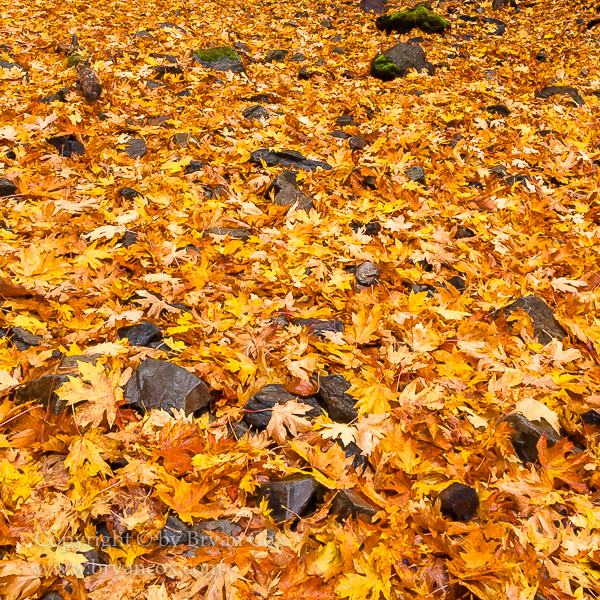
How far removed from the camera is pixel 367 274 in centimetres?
329

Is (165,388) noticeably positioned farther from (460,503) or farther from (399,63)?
(399,63)

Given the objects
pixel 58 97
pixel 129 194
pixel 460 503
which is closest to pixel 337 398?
pixel 460 503

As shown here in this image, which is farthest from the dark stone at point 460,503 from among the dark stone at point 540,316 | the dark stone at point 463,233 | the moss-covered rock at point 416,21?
the moss-covered rock at point 416,21

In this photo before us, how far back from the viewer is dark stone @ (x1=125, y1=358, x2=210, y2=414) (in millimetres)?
2164

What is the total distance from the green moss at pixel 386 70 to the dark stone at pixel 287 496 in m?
7.17

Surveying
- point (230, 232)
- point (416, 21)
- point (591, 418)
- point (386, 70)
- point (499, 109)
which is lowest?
point (591, 418)

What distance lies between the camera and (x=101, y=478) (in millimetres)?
1814

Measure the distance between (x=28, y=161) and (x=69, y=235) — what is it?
4.58 ft

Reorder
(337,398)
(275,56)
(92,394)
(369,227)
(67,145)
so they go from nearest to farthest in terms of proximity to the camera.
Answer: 1. (92,394)
2. (337,398)
3. (369,227)
4. (67,145)
5. (275,56)

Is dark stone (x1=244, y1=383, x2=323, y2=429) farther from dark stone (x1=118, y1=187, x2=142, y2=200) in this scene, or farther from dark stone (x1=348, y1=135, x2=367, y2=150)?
dark stone (x1=348, y1=135, x2=367, y2=150)

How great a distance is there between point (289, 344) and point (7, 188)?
9.28 feet

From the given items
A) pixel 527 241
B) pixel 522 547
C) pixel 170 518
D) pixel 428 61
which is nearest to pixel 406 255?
pixel 527 241

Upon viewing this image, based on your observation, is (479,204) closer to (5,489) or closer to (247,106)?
(247,106)

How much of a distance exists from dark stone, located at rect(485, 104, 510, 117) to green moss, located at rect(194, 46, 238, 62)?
409 centimetres
